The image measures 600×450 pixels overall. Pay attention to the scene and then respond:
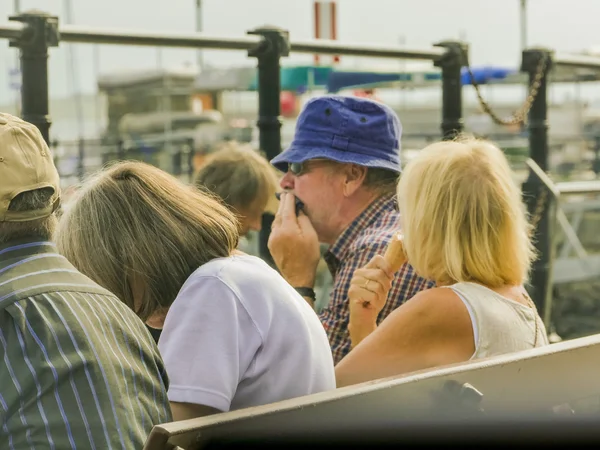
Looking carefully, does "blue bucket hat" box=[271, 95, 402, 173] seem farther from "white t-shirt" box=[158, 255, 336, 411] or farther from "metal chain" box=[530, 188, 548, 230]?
"metal chain" box=[530, 188, 548, 230]

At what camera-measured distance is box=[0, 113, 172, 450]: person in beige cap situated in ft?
5.58

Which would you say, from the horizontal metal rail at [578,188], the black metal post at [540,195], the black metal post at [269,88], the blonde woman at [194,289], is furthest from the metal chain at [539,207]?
the blonde woman at [194,289]

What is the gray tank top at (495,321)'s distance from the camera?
2688 millimetres

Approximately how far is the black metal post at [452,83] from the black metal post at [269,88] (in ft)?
3.24

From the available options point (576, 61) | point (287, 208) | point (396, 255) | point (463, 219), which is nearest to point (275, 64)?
point (287, 208)

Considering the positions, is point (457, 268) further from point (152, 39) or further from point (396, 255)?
point (152, 39)

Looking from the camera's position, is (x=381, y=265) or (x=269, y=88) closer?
(x=381, y=265)

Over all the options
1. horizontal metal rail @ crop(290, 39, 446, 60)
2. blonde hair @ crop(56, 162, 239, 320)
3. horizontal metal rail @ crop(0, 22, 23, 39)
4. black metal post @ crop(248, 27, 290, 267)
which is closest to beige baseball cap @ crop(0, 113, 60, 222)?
blonde hair @ crop(56, 162, 239, 320)

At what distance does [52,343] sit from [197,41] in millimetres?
2286

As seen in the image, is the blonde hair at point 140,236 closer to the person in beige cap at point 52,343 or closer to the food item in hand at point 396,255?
the person in beige cap at point 52,343

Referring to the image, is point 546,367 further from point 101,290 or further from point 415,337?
point 101,290

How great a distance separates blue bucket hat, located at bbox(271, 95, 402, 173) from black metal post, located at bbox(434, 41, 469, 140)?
1322 mm

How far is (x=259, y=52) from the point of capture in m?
4.00

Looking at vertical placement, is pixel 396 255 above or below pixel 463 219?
below
